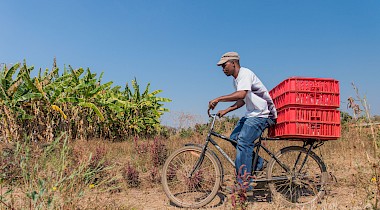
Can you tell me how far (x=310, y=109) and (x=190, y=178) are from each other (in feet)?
6.62

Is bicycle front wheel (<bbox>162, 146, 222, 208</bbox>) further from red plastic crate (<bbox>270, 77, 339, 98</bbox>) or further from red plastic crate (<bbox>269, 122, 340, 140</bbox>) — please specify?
red plastic crate (<bbox>270, 77, 339, 98</bbox>)

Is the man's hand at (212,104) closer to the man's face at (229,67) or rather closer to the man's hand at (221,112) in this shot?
the man's hand at (221,112)

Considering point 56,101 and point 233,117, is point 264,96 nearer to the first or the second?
point 56,101

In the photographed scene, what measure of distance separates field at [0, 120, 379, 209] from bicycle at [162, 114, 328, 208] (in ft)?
0.77

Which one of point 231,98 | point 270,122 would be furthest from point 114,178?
point 270,122

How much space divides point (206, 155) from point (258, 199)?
1.22m

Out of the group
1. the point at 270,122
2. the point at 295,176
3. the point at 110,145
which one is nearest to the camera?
the point at 270,122

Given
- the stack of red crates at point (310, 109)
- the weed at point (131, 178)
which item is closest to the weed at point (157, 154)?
the weed at point (131, 178)

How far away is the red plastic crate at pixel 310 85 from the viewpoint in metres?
4.83

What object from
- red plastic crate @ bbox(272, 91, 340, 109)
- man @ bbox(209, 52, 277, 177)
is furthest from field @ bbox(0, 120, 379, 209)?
red plastic crate @ bbox(272, 91, 340, 109)

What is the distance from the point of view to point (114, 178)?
4.13 metres

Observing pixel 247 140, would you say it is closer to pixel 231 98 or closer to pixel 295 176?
pixel 231 98

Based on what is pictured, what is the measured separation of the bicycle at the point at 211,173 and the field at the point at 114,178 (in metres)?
0.24

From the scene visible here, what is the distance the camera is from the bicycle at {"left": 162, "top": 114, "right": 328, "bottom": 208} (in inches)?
198
